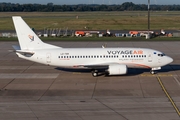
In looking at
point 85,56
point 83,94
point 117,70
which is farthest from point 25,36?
point 83,94

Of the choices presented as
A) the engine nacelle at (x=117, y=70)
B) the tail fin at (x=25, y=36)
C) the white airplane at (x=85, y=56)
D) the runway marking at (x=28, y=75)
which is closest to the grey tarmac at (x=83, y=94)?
the runway marking at (x=28, y=75)

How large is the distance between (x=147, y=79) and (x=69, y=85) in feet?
30.3

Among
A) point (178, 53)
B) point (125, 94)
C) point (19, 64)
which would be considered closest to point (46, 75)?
point (19, 64)

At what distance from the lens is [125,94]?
114ft

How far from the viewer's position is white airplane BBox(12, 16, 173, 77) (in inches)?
1693

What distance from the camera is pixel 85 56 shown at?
142 ft

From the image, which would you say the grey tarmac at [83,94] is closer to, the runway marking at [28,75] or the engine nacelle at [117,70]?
the runway marking at [28,75]

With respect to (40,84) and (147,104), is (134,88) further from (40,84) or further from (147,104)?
(40,84)

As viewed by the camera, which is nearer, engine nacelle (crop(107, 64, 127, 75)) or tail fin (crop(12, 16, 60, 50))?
engine nacelle (crop(107, 64, 127, 75))

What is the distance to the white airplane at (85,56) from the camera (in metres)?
43.0

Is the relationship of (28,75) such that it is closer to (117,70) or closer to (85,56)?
(85,56)

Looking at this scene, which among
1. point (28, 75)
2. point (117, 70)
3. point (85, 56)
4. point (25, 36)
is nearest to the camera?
point (117, 70)

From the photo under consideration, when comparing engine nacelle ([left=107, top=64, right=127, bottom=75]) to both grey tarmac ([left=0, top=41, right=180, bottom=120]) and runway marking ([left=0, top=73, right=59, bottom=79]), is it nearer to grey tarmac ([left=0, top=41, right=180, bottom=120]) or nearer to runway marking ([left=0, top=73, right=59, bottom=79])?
grey tarmac ([left=0, top=41, right=180, bottom=120])

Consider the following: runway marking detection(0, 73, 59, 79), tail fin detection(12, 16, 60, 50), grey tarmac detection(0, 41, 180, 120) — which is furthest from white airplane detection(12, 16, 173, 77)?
runway marking detection(0, 73, 59, 79)
